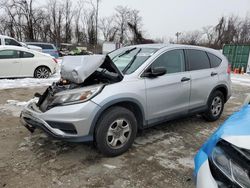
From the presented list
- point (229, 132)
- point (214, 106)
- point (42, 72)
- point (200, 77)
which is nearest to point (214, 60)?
point (200, 77)

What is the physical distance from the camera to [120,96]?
10.3ft

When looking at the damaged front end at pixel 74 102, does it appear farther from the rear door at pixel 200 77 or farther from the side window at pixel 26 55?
the side window at pixel 26 55

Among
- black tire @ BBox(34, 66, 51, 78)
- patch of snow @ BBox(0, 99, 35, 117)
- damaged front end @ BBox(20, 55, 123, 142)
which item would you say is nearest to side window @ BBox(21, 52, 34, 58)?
black tire @ BBox(34, 66, 51, 78)

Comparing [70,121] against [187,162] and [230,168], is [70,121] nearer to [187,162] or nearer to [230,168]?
[187,162]

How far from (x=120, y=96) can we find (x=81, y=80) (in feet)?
1.86

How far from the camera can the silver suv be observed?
2.95 metres

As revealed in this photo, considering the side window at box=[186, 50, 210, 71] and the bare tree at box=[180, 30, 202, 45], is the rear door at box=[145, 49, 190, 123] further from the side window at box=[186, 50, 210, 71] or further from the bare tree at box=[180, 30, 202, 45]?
the bare tree at box=[180, 30, 202, 45]

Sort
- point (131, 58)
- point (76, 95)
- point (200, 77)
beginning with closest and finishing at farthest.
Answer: point (76, 95) → point (131, 58) → point (200, 77)

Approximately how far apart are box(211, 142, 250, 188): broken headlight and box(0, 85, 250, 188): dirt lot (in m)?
1.10

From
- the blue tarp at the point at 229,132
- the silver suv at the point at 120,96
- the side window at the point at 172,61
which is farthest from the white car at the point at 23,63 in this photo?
the blue tarp at the point at 229,132

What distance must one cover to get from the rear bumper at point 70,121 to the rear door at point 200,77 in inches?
83.2

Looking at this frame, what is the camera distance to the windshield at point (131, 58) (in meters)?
3.61

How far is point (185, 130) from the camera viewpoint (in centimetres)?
445

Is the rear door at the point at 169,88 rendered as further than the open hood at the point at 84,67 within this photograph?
Yes
